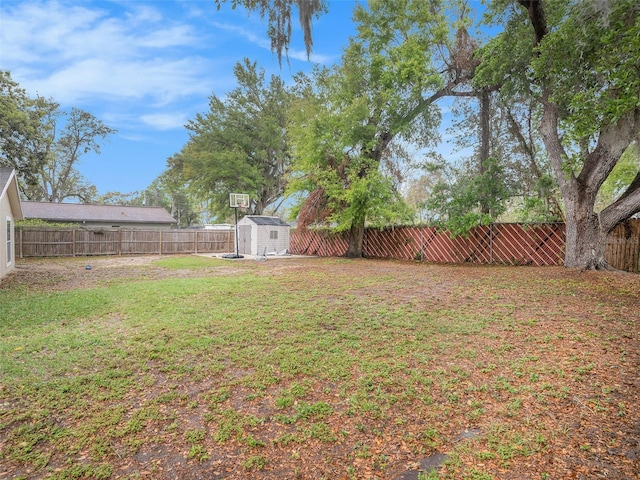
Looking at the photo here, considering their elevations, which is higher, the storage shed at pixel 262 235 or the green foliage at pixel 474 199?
the green foliage at pixel 474 199

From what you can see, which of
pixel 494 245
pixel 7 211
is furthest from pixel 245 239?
pixel 494 245

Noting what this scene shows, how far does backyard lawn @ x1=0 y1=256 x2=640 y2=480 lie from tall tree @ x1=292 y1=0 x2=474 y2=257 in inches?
333

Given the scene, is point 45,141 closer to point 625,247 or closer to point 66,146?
point 66,146

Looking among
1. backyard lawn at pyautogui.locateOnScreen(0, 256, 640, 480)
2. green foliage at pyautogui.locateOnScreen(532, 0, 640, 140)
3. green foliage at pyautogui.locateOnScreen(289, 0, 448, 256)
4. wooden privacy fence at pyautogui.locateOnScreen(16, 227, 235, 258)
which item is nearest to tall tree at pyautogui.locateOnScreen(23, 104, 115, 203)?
wooden privacy fence at pyautogui.locateOnScreen(16, 227, 235, 258)

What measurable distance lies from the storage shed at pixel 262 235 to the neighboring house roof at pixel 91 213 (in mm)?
8528

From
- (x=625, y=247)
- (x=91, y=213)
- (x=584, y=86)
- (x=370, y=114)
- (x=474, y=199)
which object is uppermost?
(x=370, y=114)

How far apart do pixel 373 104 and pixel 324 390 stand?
12.3m

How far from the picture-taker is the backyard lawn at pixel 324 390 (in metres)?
1.91

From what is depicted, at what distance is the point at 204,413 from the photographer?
2.38 meters

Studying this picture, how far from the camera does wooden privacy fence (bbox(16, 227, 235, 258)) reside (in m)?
14.5

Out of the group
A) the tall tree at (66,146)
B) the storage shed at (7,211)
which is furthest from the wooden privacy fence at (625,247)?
the tall tree at (66,146)

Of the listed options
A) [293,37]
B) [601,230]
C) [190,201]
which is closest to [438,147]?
[601,230]

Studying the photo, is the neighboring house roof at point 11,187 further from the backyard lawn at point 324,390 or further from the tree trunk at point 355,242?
the tree trunk at point 355,242

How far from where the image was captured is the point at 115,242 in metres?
16.4
